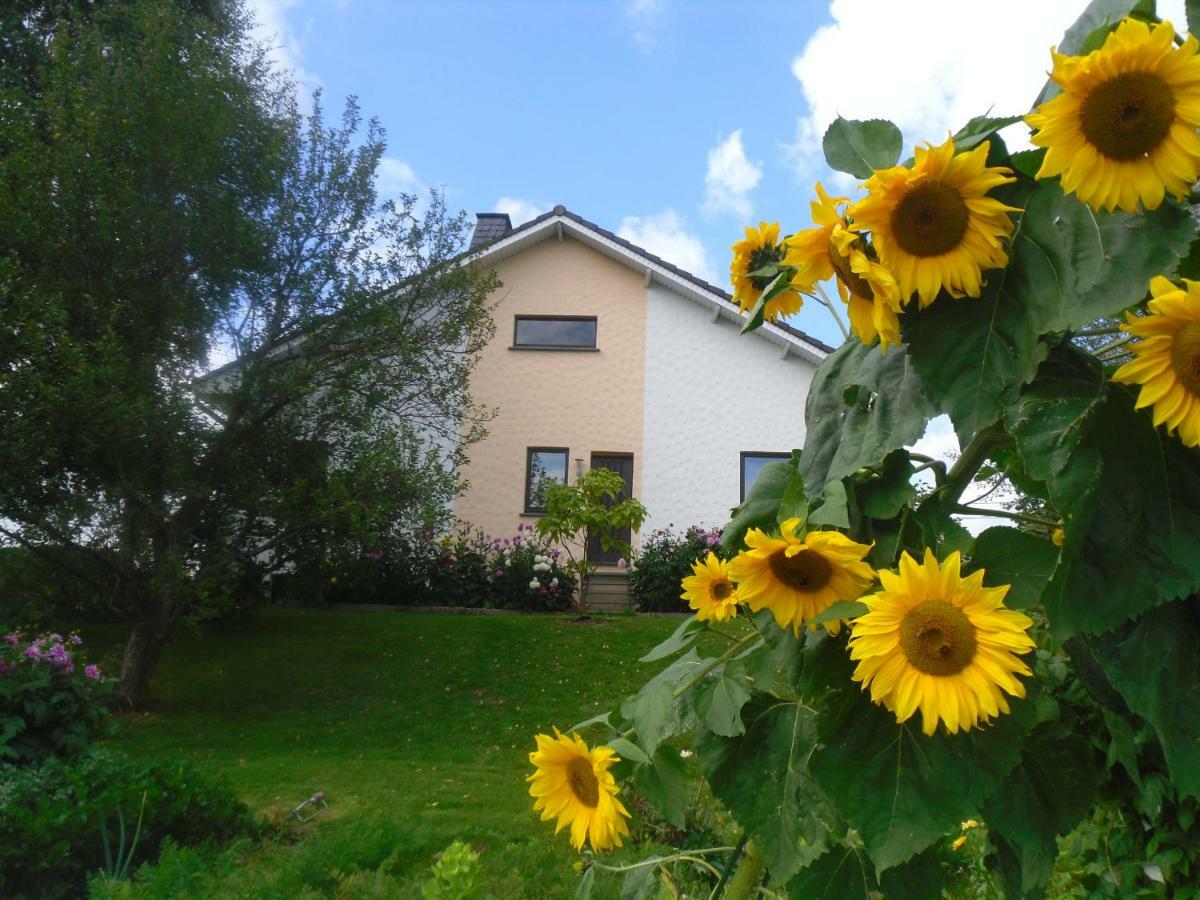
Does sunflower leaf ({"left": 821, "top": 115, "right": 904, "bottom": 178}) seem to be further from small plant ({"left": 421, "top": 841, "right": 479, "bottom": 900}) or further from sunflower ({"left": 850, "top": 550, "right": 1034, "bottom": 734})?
small plant ({"left": 421, "top": 841, "right": 479, "bottom": 900})

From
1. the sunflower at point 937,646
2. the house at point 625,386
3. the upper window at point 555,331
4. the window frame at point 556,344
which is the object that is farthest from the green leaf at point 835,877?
the upper window at point 555,331

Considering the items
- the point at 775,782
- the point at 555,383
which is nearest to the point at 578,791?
the point at 775,782

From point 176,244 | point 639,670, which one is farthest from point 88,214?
point 639,670

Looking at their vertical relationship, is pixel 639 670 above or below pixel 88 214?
below

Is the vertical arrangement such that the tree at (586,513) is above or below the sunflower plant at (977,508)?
above

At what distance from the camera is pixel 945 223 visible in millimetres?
793

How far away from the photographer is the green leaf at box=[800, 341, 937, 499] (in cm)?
86

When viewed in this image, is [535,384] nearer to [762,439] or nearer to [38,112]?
[762,439]

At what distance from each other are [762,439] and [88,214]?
408 inches

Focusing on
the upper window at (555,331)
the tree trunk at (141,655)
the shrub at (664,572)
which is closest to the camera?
the tree trunk at (141,655)

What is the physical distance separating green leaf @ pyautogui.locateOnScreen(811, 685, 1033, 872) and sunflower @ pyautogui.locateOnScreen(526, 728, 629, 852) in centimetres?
38

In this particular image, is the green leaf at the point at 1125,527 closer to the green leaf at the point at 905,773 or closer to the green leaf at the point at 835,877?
the green leaf at the point at 905,773

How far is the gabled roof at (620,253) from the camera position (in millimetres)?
15500

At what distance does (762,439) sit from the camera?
50.6 feet
